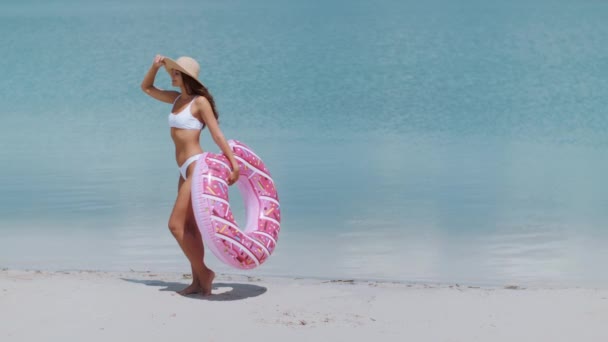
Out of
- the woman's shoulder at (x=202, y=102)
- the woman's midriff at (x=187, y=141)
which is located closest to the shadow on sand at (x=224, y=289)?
the woman's midriff at (x=187, y=141)

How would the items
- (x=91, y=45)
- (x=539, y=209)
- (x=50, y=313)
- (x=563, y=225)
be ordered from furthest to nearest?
(x=91, y=45)
(x=539, y=209)
(x=563, y=225)
(x=50, y=313)

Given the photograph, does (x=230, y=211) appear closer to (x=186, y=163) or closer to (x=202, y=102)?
(x=186, y=163)

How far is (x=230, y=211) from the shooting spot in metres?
5.83

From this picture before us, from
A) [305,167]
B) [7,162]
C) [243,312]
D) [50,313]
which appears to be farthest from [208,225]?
[7,162]

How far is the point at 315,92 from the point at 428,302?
54.1 ft

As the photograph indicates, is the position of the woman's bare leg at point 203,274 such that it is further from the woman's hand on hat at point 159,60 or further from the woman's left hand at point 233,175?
the woman's hand on hat at point 159,60

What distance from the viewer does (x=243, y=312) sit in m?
5.63

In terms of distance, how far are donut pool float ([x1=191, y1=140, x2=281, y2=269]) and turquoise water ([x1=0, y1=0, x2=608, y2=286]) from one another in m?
1.30

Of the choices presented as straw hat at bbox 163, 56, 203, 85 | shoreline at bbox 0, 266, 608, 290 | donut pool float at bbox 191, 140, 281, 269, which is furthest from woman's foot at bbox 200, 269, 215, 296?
straw hat at bbox 163, 56, 203, 85

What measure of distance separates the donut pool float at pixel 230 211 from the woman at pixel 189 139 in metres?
0.09

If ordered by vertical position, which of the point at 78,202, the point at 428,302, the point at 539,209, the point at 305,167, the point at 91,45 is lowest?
the point at 428,302

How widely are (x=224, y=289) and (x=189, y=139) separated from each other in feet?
2.93

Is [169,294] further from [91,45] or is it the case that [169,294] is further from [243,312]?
[91,45]

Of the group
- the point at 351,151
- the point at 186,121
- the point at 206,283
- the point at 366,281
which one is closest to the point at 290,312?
the point at 206,283
